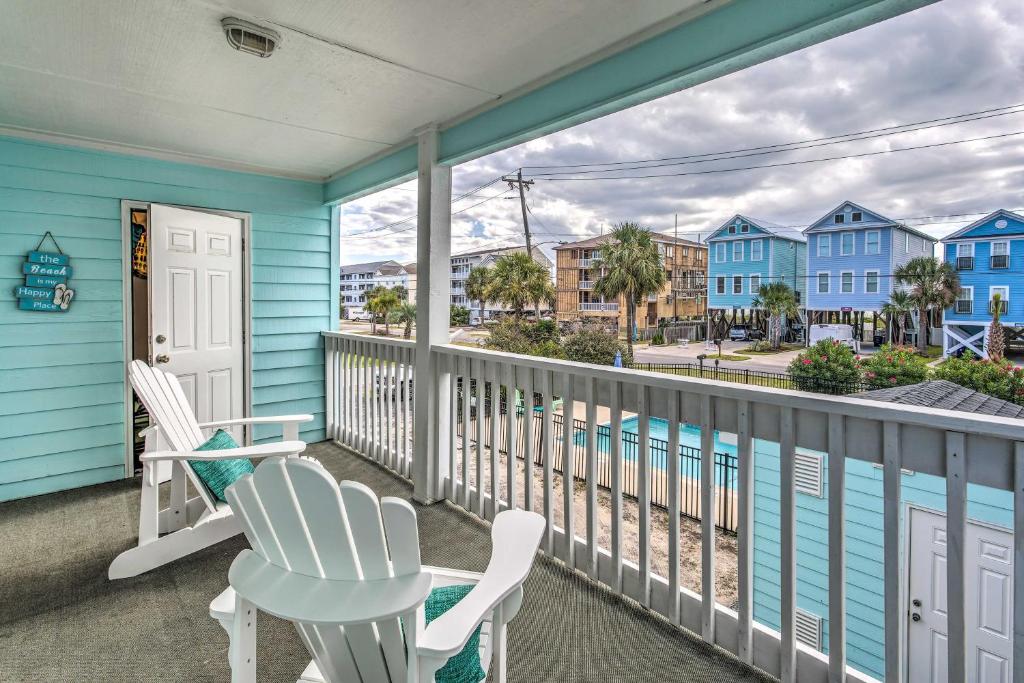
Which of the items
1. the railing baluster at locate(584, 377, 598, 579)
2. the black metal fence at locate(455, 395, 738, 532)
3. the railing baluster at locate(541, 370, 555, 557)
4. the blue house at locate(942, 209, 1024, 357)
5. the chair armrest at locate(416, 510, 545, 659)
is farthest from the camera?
the railing baluster at locate(541, 370, 555, 557)

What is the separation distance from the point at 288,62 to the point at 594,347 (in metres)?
1.92

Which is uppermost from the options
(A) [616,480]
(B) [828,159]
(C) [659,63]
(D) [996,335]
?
(C) [659,63]

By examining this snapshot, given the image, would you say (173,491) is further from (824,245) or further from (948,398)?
(948,398)

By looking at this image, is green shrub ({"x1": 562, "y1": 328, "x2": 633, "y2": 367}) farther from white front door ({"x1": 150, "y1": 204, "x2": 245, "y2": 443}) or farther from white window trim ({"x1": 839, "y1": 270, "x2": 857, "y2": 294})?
white front door ({"x1": 150, "y1": 204, "x2": 245, "y2": 443})

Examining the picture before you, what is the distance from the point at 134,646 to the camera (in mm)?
2039

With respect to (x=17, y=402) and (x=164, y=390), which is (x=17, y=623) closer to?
(x=164, y=390)

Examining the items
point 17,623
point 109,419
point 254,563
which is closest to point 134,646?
point 17,623

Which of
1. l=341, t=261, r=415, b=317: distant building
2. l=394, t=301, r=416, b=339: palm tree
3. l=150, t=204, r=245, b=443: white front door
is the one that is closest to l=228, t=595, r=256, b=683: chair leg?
l=394, t=301, r=416, b=339: palm tree

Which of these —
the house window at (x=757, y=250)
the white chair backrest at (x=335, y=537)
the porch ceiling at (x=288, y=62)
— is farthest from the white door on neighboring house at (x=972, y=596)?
the porch ceiling at (x=288, y=62)

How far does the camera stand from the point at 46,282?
138 inches

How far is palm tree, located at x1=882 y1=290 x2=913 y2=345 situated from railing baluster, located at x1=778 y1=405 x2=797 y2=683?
1.34 feet

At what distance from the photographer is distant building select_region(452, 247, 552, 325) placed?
9.46 feet

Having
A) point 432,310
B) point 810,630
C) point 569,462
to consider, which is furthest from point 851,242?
point 432,310

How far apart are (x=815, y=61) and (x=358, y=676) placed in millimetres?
2206
